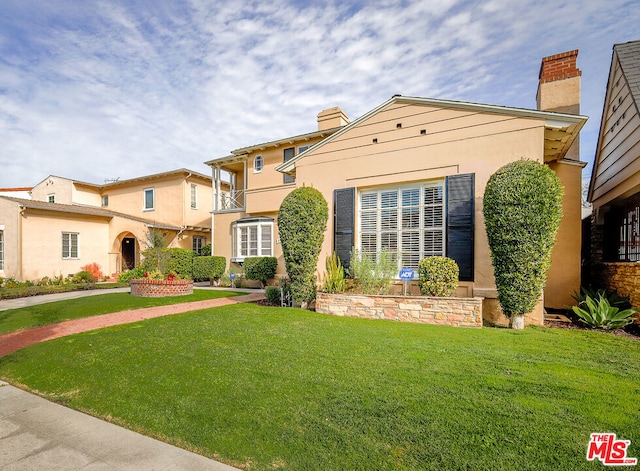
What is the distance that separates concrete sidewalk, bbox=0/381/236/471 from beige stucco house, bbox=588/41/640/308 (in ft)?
28.9

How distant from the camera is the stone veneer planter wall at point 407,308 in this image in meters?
6.59

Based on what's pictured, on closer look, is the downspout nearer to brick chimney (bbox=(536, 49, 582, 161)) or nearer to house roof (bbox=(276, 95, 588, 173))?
house roof (bbox=(276, 95, 588, 173))

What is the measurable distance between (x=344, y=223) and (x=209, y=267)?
31.3 feet

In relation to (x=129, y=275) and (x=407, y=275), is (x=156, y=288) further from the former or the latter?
(x=407, y=275)

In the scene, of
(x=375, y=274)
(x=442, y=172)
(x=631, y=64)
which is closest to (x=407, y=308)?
(x=375, y=274)

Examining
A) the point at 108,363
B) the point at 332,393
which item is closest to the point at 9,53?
the point at 108,363

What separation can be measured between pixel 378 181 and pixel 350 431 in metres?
7.20

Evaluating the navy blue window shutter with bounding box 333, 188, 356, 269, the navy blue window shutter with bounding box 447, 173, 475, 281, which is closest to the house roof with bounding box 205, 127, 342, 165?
the navy blue window shutter with bounding box 333, 188, 356, 269

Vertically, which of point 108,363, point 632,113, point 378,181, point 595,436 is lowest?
point 108,363

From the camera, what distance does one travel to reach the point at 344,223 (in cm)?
930

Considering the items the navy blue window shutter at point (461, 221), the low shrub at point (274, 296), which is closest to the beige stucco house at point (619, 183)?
the navy blue window shutter at point (461, 221)

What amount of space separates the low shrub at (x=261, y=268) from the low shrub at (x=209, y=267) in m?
2.12

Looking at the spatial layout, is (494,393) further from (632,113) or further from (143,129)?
(143,129)

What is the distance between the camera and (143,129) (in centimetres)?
1727
